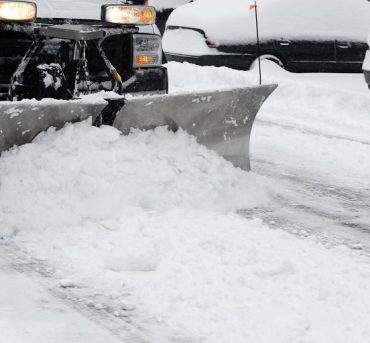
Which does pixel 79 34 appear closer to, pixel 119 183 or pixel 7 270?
pixel 119 183

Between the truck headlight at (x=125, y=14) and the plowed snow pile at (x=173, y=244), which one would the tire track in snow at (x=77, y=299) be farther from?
the truck headlight at (x=125, y=14)

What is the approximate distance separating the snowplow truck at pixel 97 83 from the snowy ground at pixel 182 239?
0.12m

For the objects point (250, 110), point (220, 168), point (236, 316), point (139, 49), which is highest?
point (139, 49)

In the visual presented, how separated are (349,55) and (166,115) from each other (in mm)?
5770

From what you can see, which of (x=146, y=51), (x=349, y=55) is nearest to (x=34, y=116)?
(x=146, y=51)

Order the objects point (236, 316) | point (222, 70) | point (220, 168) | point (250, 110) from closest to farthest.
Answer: point (236, 316) < point (220, 168) < point (250, 110) < point (222, 70)

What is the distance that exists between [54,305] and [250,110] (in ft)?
9.00

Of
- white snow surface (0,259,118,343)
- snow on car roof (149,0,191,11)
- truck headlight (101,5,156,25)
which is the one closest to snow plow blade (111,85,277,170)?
truck headlight (101,5,156,25)

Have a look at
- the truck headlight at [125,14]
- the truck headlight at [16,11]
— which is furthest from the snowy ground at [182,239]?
the truck headlight at [125,14]

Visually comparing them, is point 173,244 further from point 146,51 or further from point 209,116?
point 146,51

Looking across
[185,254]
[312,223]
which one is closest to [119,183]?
[185,254]

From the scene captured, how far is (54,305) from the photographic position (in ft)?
11.4

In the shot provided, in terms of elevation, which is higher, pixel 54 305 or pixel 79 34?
pixel 79 34

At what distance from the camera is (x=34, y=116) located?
15.0 feet
